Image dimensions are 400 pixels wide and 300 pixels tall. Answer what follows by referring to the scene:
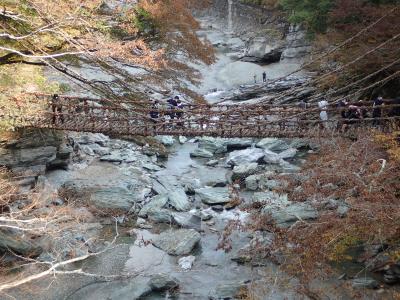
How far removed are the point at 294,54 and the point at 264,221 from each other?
16297 millimetres

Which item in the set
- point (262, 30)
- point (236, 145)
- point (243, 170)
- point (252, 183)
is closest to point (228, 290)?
point (252, 183)

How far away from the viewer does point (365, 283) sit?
7.24 metres

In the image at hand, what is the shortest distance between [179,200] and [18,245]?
13.6 ft

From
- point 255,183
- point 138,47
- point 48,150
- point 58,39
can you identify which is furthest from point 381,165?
point 48,150

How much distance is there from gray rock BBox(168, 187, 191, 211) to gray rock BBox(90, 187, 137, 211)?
3.26 feet

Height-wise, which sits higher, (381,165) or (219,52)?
(219,52)

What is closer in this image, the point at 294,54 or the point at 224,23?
the point at 294,54

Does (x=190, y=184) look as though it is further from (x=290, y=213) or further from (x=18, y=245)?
(x=18, y=245)

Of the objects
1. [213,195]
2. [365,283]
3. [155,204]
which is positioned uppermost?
[213,195]

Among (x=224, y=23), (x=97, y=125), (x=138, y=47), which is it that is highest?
(x=224, y=23)

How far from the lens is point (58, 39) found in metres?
8.79

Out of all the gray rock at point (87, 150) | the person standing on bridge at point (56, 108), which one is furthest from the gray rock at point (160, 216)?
the gray rock at point (87, 150)

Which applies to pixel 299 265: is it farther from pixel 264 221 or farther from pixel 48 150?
pixel 48 150

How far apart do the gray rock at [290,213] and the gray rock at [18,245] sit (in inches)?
198
